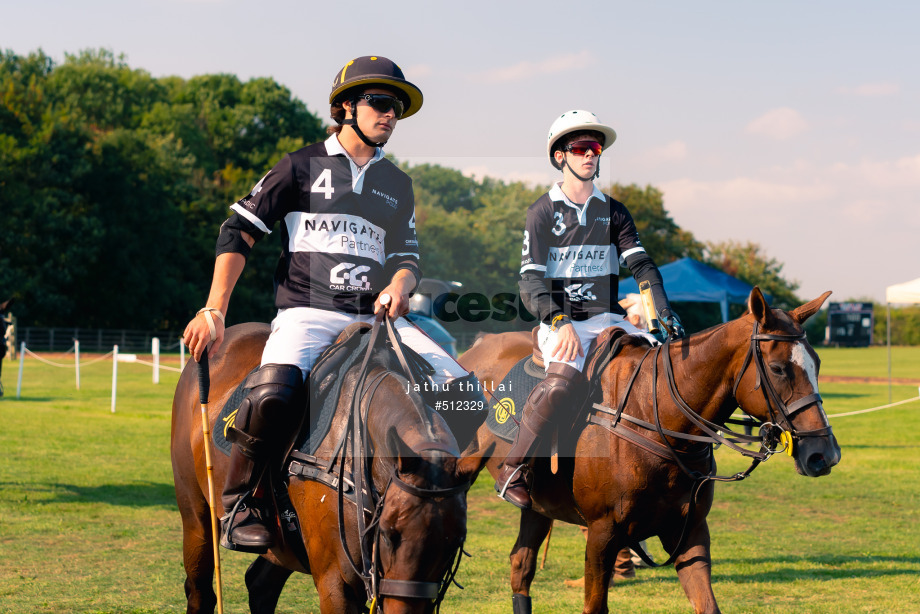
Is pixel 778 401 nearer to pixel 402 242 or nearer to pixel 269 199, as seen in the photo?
pixel 402 242

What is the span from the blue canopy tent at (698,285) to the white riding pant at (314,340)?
19764 millimetres

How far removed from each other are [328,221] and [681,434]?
2.68m

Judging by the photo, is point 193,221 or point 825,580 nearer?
point 825,580

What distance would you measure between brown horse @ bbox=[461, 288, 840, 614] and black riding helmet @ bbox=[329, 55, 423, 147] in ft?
6.40

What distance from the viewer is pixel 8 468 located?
13.3 metres

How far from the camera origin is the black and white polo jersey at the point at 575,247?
6.29 m

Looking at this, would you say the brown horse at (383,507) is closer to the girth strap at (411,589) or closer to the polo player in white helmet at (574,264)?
the girth strap at (411,589)

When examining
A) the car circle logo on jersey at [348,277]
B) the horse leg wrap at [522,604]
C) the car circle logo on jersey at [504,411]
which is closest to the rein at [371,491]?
the car circle logo on jersey at [348,277]

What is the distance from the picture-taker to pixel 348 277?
171 inches

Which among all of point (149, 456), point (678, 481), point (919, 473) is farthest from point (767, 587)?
point (149, 456)

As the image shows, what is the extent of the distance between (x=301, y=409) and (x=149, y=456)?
464 inches

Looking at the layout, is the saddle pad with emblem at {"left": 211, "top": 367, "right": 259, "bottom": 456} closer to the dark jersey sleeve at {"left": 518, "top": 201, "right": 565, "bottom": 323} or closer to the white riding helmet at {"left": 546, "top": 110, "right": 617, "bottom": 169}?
the dark jersey sleeve at {"left": 518, "top": 201, "right": 565, "bottom": 323}

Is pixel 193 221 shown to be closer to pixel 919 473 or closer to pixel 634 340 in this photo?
pixel 919 473

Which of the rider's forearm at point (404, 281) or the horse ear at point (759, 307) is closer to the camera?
the rider's forearm at point (404, 281)
